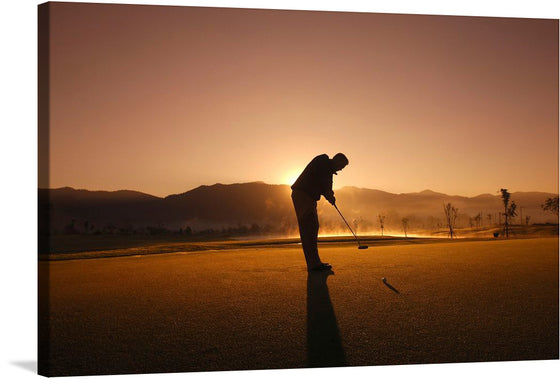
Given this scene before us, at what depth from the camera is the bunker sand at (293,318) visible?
4.14 metres

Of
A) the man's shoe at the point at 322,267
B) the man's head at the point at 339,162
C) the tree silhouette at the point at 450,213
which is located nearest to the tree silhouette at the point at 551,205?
the tree silhouette at the point at 450,213

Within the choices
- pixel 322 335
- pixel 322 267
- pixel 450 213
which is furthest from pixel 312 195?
pixel 450 213

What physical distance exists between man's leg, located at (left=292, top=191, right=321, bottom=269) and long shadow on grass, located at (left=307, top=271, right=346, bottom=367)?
1.49 meters

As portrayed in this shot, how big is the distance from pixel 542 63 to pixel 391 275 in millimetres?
4759

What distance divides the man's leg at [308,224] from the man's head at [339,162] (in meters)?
0.61

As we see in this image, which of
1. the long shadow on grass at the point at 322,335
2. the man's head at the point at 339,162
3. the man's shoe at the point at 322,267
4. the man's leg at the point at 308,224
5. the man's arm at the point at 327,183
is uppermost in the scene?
the man's head at the point at 339,162

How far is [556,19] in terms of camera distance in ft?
25.8

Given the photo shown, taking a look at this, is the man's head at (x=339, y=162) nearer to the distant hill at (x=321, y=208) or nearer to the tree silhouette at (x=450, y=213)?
the distant hill at (x=321, y=208)

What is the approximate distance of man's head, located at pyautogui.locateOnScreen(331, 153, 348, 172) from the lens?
23.0ft

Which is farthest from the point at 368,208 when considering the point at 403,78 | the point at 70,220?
the point at 70,220

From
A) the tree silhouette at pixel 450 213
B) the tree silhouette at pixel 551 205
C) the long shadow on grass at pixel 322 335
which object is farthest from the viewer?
the tree silhouette at pixel 450 213

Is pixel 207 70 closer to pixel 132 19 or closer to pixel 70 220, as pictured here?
pixel 132 19

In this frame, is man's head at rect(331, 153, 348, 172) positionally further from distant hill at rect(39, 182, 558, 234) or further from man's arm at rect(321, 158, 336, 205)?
distant hill at rect(39, 182, 558, 234)

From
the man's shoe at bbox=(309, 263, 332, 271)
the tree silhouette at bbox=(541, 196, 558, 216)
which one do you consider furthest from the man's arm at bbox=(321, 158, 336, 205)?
the tree silhouette at bbox=(541, 196, 558, 216)
